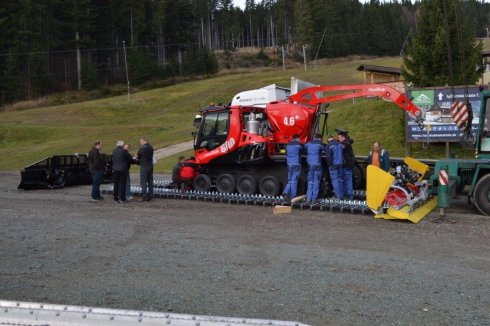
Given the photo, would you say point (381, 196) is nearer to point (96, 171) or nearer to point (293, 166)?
point (293, 166)

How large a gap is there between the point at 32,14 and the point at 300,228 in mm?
78671

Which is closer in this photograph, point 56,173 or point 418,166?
point 418,166

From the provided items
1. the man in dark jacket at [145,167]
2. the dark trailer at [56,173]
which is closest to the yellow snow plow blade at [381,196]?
the man in dark jacket at [145,167]

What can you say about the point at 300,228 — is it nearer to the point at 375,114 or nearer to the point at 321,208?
the point at 321,208

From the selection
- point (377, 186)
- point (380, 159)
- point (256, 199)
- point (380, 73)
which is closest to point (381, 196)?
point (377, 186)

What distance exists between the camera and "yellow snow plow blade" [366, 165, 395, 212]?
12.1 meters

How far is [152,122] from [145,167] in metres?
35.1

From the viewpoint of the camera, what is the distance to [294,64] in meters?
103

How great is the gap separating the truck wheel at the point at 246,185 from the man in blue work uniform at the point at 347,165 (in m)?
2.69

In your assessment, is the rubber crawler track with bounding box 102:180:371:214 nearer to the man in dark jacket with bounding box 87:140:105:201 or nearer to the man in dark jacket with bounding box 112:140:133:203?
the man in dark jacket with bounding box 87:140:105:201

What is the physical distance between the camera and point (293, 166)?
14.6 m

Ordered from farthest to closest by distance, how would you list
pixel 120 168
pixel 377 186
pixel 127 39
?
pixel 127 39 → pixel 120 168 → pixel 377 186

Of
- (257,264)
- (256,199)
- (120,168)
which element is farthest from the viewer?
(120,168)

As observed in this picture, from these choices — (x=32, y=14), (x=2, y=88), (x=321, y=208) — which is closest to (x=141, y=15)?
(x=32, y=14)
